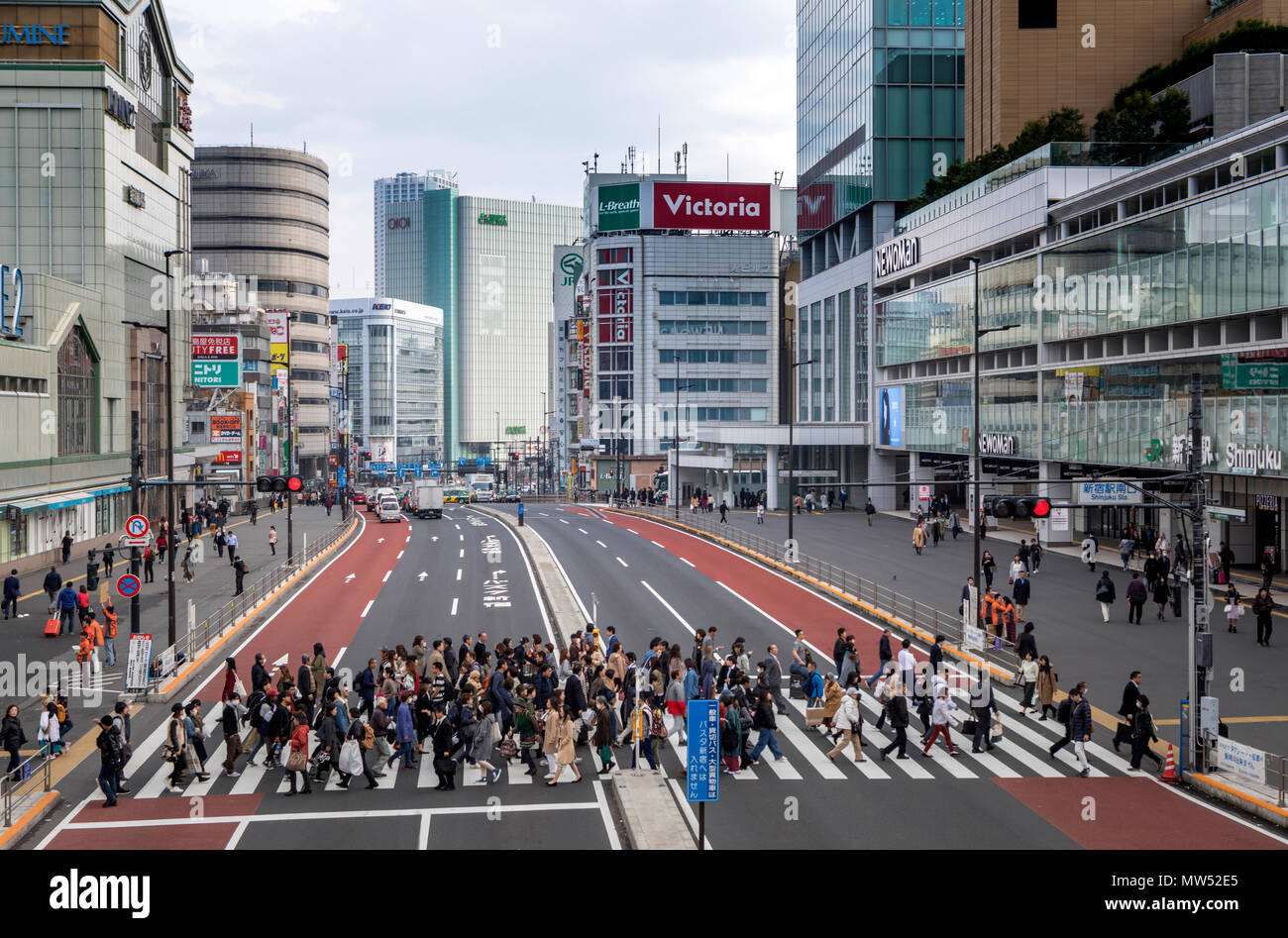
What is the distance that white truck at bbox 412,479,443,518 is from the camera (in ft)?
254

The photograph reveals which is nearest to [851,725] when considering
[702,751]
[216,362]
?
[702,751]

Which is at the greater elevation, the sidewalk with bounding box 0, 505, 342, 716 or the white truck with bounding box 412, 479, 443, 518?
the white truck with bounding box 412, 479, 443, 518

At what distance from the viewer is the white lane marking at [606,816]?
16377 mm

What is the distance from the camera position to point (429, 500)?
255 feet

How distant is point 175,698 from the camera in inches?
1040

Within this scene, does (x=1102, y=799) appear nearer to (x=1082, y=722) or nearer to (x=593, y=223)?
(x=1082, y=722)

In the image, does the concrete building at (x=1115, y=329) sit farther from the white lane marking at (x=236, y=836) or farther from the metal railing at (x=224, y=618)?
the metal railing at (x=224, y=618)

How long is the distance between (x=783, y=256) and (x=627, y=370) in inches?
1091

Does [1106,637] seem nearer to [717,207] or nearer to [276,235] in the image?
[717,207]

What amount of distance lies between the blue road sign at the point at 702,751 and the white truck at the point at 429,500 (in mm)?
64617

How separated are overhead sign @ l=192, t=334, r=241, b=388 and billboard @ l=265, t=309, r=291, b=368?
105ft

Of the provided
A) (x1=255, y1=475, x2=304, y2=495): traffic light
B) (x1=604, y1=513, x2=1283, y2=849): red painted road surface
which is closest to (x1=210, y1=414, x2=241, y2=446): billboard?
(x1=255, y1=475, x2=304, y2=495): traffic light

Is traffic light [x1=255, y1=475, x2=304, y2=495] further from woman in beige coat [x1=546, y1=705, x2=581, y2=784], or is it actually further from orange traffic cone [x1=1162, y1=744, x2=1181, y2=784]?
orange traffic cone [x1=1162, y1=744, x2=1181, y2=784]

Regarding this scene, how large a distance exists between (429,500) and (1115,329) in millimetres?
46373
